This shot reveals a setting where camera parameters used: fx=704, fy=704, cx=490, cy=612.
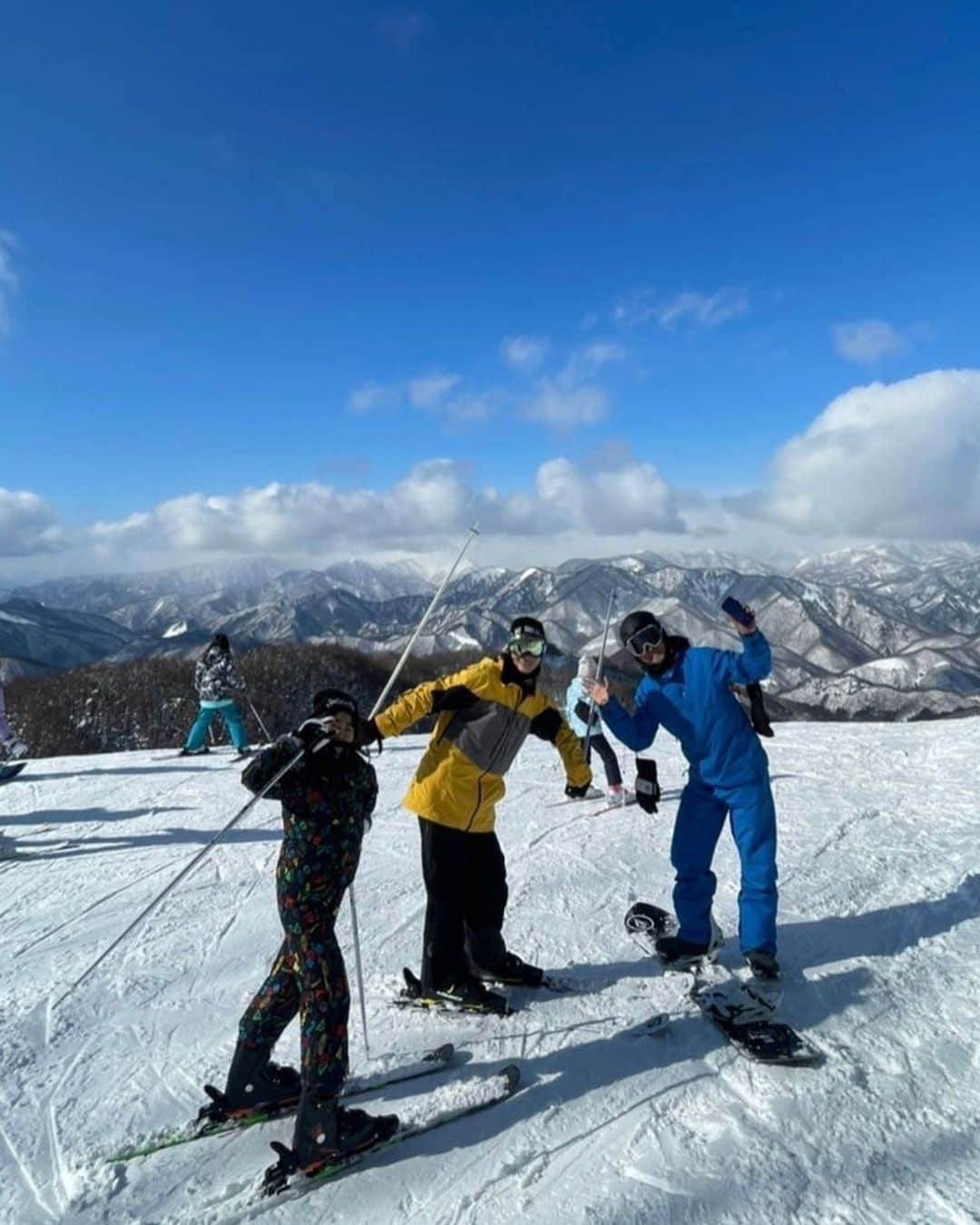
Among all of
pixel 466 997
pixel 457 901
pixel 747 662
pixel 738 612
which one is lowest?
pixel 466 997

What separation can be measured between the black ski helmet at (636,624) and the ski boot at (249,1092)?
3098mm

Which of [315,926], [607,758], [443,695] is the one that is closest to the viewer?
[315,926]

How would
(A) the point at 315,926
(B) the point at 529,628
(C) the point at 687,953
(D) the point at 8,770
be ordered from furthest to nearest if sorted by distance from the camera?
(D) the point at 8,770 < (C) the point at 687,953 < (B) the point at 529,628 < (A) the point at 315,926

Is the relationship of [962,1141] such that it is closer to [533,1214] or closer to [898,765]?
[533,1214]

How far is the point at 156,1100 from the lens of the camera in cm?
380

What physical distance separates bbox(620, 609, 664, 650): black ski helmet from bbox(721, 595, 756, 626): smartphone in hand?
1.44 ft

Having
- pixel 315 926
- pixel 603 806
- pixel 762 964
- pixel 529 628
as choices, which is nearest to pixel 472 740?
pixel 529 628

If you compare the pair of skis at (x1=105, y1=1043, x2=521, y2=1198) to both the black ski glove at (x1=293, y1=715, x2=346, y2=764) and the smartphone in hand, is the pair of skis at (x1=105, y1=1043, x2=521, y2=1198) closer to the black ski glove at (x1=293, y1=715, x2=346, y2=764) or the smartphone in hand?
the black ski glove at (x1=293, y1=715, x2=346, y2=764)

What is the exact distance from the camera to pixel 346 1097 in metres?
3.73

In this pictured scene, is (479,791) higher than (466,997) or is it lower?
higher

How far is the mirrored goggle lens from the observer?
446 cm

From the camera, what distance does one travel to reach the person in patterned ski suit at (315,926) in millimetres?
3164

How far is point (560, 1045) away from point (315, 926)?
186 centimetres

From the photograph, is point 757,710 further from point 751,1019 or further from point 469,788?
point 469,788
